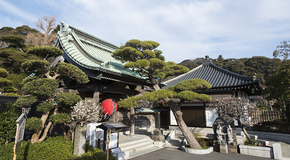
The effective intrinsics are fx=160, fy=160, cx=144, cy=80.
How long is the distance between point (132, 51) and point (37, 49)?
471 cm

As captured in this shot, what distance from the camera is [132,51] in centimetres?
951

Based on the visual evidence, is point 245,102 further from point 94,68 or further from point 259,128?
point 94,68

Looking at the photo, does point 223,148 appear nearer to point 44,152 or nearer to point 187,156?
point 187,156

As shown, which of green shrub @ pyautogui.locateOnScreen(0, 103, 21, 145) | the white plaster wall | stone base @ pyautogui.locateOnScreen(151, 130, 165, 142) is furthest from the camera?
the white plaster wall

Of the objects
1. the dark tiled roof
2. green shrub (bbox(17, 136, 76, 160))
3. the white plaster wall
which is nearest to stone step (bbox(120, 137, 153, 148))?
green shrub (bbox(17, 136, 76, 160))

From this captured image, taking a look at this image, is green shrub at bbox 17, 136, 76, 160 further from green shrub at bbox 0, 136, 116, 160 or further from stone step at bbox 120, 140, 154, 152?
stone step at bbox 120, 140, 154, 152

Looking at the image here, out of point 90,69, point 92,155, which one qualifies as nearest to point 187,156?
point 92,155

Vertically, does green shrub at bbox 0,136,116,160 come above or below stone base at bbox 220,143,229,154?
above

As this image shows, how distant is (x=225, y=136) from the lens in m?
10.2

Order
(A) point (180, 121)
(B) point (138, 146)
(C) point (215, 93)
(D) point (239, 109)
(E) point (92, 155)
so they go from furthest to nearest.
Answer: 1. (C) point (215, 93)
2. (D) point (239, 109)
3. (B) point (138, 146)
4. (A) point (180, 121)
5. (E) point (92, 155)

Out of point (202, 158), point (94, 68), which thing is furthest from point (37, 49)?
point (202, 158)

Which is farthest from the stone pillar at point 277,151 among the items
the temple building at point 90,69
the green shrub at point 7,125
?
the green shrub at point 7,125

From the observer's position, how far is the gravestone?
994 centimetres


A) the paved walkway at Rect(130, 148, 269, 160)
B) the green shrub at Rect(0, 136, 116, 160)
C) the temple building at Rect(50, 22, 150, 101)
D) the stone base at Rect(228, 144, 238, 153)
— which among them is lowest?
the paved walkway at Rect(130, 148, 269, 160)
